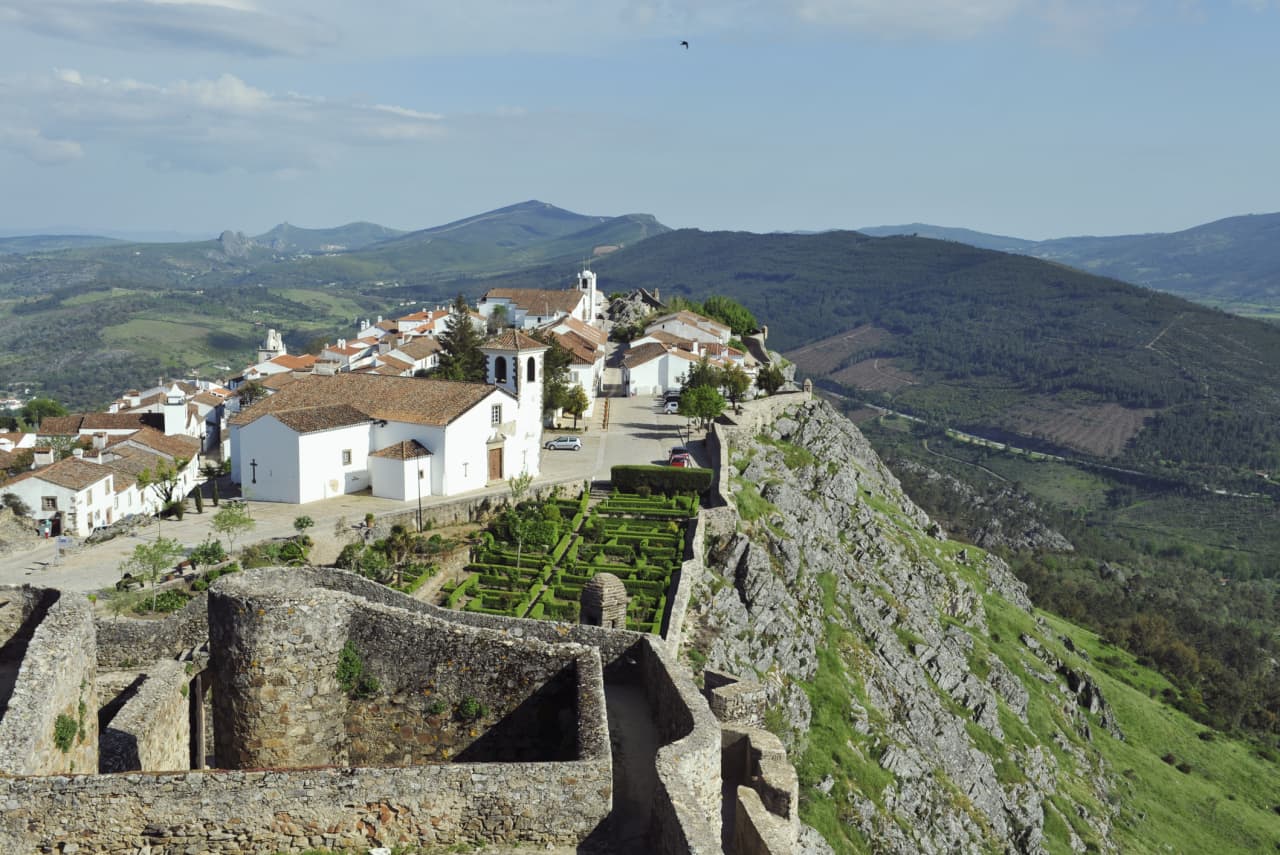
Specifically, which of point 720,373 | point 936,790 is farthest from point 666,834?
point 720,373

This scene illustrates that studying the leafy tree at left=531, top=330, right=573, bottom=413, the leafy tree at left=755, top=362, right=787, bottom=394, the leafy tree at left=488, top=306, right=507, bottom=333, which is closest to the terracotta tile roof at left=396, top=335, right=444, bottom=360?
the leafy tree at left=488, top=306, right=507, bottom=333

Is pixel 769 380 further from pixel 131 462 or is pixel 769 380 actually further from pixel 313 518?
pixel 131 462

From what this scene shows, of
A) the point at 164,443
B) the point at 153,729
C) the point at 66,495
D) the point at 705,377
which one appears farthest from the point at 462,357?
the point at 153,729

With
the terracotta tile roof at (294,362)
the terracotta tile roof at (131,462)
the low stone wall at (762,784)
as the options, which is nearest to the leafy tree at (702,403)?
the terracotta tile roof at (131,462)

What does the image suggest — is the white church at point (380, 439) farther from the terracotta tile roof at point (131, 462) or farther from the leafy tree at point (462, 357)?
the terracotta tile roof at point (131, 462)

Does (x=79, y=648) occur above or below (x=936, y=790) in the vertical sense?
above

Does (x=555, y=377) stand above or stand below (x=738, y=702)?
above

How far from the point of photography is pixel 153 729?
46.5 feet

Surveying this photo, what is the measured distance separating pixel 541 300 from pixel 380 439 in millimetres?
55965

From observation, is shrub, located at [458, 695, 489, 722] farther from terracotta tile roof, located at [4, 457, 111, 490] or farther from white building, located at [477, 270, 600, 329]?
white building, located at [477, 270, 600, 329]

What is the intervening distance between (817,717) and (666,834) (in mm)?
31483

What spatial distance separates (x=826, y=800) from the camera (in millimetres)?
36281

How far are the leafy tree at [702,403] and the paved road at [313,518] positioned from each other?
1957 mm

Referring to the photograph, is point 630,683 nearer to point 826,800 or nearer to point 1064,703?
point 826,800
